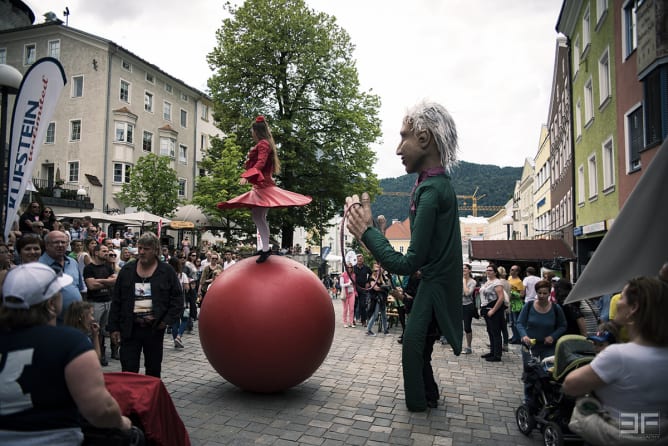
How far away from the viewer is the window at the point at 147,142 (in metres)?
33.9

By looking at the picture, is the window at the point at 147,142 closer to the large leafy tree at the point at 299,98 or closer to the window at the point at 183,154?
the window at the point at 183,154

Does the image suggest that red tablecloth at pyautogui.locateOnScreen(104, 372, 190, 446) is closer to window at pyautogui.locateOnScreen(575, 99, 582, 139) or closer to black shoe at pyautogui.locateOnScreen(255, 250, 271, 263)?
black shoe at pyautogui.locateOnScreen(255, 250, 271, 263)

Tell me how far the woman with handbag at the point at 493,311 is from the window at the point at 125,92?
30.0 m

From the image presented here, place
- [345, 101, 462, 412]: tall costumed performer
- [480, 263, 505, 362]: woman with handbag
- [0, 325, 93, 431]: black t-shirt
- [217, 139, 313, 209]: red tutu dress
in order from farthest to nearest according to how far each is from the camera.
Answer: [480, 263, 505, 362]: woman with handbag
[217, 139, 313, 209]: red tutu dress
[345, 101, 462, 412]: tall costumed performer
[0, 325, 93, 431]: black t-shirt

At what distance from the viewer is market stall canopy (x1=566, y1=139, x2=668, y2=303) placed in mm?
3010

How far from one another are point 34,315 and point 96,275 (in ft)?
19.2

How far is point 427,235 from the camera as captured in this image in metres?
4.85

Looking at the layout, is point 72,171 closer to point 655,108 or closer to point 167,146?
point 167,146

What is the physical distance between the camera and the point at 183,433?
367cm

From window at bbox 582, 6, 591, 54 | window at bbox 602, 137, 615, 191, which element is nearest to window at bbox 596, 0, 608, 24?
window at bbox 582, 6, 591, 54

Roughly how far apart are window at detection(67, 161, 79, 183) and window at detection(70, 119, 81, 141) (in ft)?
5.47

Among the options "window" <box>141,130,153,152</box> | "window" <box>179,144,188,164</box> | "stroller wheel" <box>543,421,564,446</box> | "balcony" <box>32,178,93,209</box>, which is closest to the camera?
"stroller wheel" <box>543,421,564,446</box>


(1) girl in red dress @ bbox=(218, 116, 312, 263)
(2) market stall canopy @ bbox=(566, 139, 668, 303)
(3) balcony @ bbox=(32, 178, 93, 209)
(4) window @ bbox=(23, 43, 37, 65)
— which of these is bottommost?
(2) market stall canopy @ bbox=(566, 139, 668, 303)

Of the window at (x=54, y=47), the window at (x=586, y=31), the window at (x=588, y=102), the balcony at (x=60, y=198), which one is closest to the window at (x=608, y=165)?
the window at (x=588, y=102)
